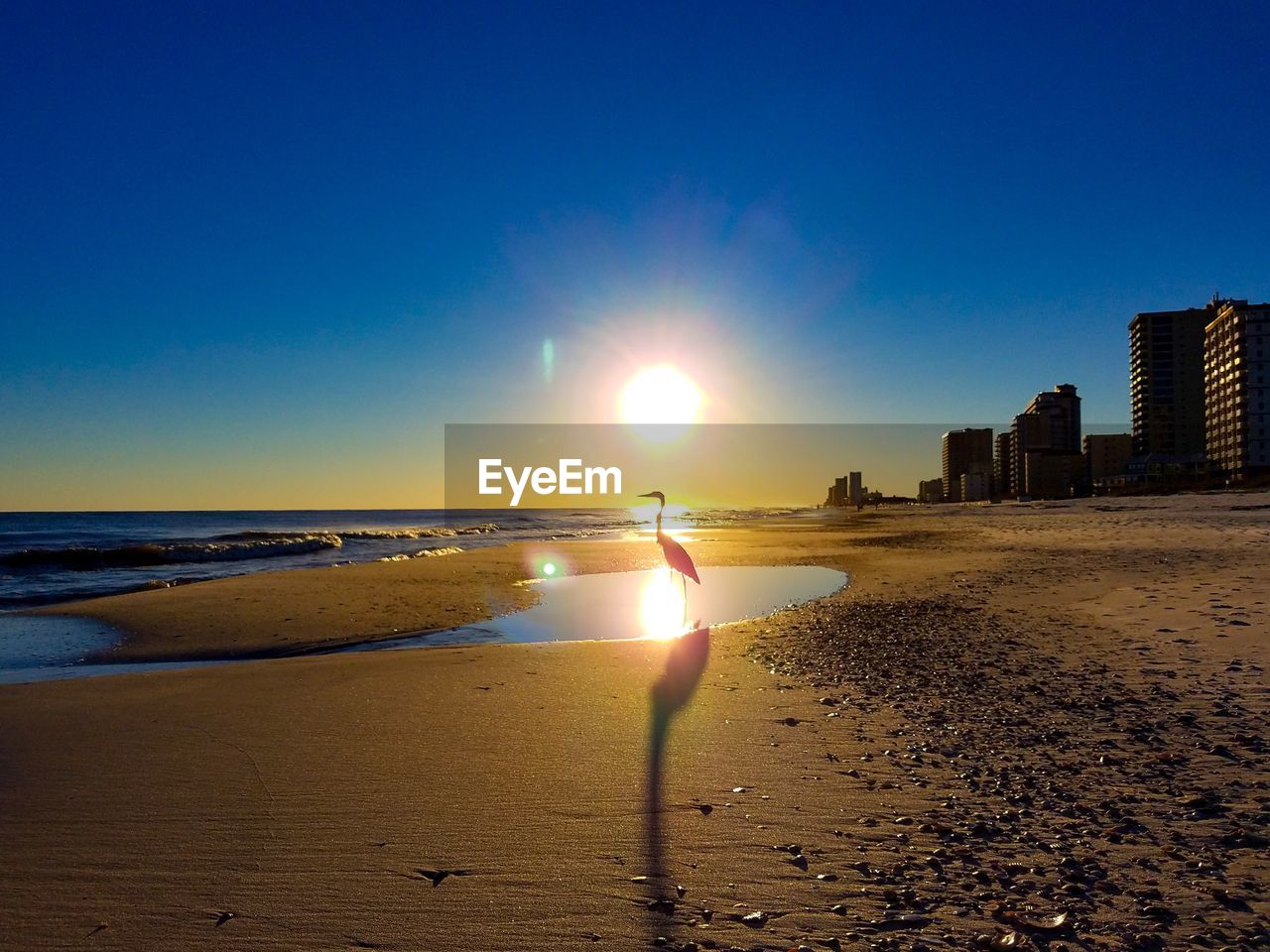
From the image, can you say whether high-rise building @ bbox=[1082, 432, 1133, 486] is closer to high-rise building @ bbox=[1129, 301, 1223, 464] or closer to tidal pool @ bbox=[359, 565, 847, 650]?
high-rise building @ bbox=[1129, 301, 1223, 464]

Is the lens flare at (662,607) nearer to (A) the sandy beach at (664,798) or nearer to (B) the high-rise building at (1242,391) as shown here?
(A) the sandy beach at (664,798)

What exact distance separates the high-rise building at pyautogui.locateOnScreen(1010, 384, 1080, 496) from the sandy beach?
543 feet

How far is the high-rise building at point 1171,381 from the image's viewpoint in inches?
5266

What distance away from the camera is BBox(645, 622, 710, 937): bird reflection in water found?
12.0 feet

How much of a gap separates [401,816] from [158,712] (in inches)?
152

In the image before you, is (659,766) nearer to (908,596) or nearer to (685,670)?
(685,670)

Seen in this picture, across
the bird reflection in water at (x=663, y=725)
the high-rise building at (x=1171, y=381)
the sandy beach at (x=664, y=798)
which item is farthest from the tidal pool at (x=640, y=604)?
the high-rise building at (x=1171, y=381)

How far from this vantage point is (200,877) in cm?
388

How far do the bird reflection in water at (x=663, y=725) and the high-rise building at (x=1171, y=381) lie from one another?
148792mm

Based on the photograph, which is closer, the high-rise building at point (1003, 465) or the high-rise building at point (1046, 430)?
the high-rise building at point (1046, 430)

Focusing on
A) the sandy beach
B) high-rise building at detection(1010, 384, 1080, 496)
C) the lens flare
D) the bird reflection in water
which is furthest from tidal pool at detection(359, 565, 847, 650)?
high-rise building at detection(1010, 384, 1080, 496)

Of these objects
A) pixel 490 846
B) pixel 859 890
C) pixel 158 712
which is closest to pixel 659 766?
pixel 490 846

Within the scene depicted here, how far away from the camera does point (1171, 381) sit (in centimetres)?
13650

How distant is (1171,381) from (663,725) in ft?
523
